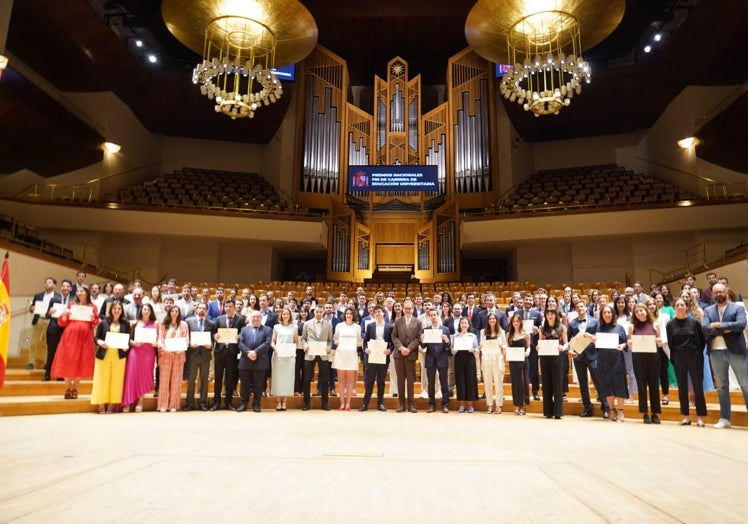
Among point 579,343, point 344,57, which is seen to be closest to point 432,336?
point 579,343

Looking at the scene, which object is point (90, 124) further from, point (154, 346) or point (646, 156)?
point (646, 156)

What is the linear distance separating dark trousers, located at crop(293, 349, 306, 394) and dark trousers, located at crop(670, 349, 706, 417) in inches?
168

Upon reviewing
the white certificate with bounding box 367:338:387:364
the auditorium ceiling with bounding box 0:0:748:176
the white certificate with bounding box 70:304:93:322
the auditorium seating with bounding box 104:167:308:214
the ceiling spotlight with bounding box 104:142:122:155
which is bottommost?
the white certificate with bounding box 367:338:387:364

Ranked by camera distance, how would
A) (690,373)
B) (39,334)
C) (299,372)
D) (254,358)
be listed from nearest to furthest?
(690,373) → (254,358) → (299,372) → (39,334)

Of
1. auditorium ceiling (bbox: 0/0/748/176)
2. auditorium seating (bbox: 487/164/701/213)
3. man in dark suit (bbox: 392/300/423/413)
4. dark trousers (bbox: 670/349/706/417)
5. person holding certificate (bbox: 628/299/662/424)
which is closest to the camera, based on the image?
dark trousers (bbox: 670/349/706/417)

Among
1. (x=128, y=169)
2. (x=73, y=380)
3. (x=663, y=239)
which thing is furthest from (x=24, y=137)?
(x=663, y=239)

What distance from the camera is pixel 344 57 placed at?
17.3 metres

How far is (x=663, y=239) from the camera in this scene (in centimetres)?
1387

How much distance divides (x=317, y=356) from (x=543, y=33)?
7077 millimetres

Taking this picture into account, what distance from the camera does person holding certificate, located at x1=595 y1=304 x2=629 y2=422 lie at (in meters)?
5.12

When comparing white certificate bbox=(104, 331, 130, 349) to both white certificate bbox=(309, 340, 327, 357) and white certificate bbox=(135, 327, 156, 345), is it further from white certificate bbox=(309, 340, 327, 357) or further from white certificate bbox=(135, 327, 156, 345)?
white certificate bbox=(309, 340, 327, 357)

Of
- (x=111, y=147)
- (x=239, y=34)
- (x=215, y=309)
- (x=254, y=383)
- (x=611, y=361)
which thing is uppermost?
(x=239, y=34)

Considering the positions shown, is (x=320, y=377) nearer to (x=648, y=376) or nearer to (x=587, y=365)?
(x=587, y=365)

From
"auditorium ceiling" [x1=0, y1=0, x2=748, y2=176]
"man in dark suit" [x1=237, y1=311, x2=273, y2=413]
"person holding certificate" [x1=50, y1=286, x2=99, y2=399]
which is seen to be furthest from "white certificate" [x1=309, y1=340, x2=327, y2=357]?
"auditorium ceiling" [x1=0, y1=0, x2=748, y2=176]
